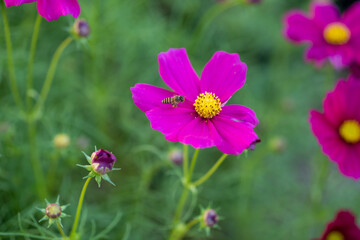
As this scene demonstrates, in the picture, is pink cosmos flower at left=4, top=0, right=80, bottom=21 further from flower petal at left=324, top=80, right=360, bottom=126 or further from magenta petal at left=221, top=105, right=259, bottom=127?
flower petal at left=324, top=80, right=360, bottom=126

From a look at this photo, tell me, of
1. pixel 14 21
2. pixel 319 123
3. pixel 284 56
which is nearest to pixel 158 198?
pixel 319 123

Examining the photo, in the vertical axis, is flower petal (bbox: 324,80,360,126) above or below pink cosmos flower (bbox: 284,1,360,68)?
below

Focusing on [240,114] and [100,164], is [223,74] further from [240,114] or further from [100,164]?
[100,164]

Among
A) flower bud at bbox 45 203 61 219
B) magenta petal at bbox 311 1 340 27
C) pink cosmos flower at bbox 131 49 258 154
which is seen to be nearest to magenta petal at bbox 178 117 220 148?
pink cosmos flower at bbox 131 49 258 154

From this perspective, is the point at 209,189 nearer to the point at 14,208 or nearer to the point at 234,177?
the point at 234,177

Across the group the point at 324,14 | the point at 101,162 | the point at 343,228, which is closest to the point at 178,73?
the point at 101,162

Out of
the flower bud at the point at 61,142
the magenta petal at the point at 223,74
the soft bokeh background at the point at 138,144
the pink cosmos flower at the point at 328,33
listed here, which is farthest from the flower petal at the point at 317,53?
the flower bud at the point at 61,142
